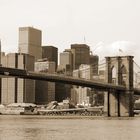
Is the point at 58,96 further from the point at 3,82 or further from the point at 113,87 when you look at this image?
the point at 113,87

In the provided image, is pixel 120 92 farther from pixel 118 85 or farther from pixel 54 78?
pixel 54 78

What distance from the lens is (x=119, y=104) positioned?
9488 cm

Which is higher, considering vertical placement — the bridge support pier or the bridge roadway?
the bridge roadway

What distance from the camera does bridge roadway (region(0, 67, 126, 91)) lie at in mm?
82113

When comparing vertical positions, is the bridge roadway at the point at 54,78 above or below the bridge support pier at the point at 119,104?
above

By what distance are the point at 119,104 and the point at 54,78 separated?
583 inches

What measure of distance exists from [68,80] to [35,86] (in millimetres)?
90777

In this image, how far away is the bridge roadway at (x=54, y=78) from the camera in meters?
82.1

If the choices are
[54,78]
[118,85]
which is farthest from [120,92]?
[54,78]

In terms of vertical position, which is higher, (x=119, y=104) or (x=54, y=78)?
(x=54, y=78)

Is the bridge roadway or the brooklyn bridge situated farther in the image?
the brooklyn bridge

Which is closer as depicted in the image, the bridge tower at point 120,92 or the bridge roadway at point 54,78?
the bridge roadway at point 54,78

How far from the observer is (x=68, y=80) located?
86000 mm

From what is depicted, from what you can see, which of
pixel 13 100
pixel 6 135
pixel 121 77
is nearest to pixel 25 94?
pixel 13 100
